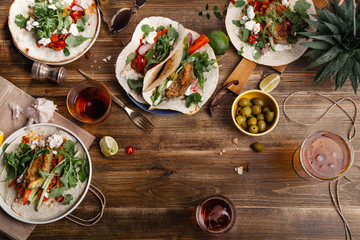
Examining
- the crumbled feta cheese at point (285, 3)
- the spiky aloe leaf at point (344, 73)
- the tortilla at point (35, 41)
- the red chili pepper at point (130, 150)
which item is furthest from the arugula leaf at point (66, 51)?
the spiky aloe leaf at point (344, 73)

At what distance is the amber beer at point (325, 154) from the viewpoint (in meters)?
2.15

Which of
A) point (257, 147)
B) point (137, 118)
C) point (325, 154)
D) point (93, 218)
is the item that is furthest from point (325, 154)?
point (93, 218)

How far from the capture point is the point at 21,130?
213cm

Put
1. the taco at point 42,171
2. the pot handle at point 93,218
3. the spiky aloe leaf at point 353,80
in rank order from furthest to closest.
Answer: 1. the pot handle at point 93,218
2. the spiky aloe leaf at point 353,80
3. the taco at point 42,171

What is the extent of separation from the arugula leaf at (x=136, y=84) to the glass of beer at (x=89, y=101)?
0.19m

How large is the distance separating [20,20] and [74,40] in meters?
0.48

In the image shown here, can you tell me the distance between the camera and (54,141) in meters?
2.13

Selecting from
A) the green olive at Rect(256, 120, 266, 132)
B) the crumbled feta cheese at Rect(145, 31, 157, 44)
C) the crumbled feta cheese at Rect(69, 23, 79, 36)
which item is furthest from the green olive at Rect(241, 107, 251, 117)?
the crumbled feta cheese at Rect(69, 23, 79, 36)

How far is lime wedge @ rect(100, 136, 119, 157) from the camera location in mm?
2217

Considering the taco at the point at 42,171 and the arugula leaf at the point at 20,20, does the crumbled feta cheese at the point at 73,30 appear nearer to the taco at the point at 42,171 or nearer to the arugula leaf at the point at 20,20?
the arugula leaf at the point at 20,20

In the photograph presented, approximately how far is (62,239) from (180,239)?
0.97 m

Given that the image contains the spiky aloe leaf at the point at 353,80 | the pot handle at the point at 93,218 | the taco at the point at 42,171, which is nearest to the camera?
the taco at the point at 42,171

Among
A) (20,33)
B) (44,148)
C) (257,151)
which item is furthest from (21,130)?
(257,151)

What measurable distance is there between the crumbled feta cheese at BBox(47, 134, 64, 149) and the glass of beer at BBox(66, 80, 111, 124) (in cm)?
20
